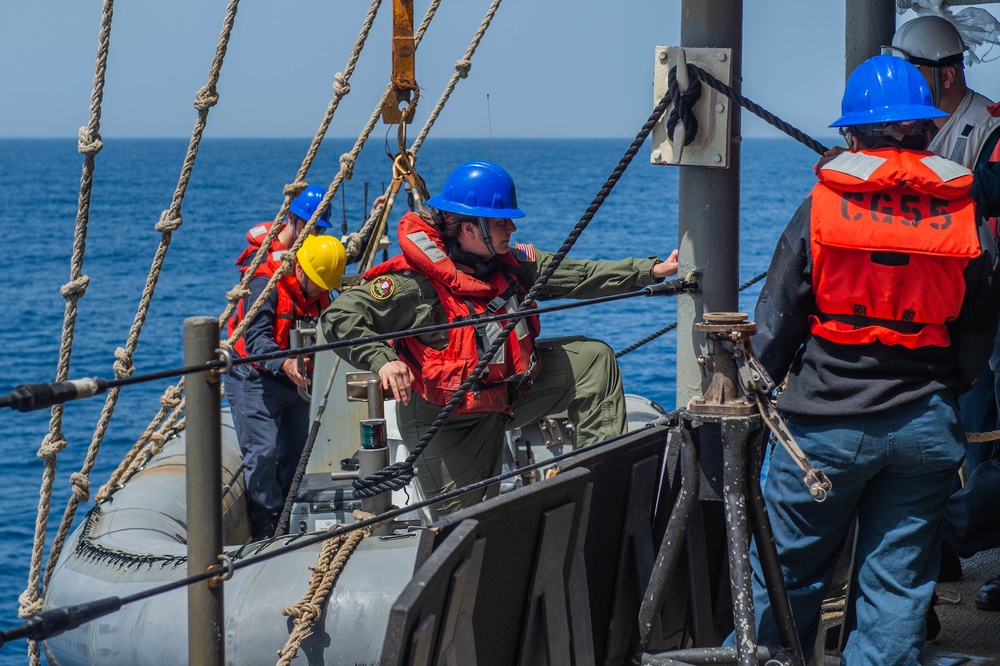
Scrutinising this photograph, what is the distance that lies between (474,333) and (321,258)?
2474 millimetres

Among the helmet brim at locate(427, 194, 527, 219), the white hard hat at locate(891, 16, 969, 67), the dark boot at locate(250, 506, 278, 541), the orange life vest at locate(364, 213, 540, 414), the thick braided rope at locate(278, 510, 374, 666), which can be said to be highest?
the white hard hat at locate(891, 16, 969, 67)

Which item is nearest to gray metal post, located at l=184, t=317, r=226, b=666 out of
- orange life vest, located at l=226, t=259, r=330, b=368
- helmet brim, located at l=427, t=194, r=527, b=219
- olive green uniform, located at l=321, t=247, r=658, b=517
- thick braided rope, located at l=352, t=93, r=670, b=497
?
thick braided rope, located at l=352, t=93, r=670, b=497

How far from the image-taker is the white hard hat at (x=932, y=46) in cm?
426

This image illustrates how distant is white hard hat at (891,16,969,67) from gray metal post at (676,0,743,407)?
1.18m

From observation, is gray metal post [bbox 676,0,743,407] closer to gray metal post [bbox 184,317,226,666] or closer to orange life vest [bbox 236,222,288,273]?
gray metal post [bbox 184,317,226,666]

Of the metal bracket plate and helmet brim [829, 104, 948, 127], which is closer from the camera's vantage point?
helmet brim [829, 104, 948, 127]

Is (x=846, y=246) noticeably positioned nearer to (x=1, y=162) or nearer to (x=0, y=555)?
(x=0, y=555)

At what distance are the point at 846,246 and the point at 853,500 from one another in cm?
68

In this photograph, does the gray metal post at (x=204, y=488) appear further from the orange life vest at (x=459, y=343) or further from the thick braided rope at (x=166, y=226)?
the thick braided rope at (x=166, y=226)

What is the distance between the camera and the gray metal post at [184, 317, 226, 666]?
2.40 meters

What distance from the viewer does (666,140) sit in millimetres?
3453

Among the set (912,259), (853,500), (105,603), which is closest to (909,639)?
(853,500)

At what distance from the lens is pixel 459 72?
19.3 feet

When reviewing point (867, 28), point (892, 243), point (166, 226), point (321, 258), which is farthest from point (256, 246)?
point (892, 243)
